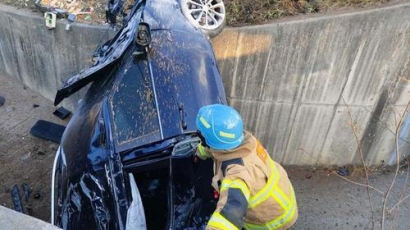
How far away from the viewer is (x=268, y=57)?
5422 millimetres

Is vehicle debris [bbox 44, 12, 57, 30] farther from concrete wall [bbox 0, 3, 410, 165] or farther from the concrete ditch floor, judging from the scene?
the concrete ditch floor

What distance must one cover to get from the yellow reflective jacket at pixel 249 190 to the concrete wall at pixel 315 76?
2782 mm

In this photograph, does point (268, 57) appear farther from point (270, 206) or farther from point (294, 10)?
point (270, 206)

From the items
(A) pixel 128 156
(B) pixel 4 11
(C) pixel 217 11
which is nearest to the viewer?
(A) pixel 128 156

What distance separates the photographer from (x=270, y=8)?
229 inches

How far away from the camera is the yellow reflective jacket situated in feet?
7.78

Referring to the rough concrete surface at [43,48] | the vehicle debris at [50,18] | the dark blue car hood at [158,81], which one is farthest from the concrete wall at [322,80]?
the vehicle debris at [50,18]

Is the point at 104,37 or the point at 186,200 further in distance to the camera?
the point at 104,37

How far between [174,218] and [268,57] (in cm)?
330

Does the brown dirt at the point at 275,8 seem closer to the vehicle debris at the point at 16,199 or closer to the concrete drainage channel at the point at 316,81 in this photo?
the concrete drainage channel at the point at 316,81

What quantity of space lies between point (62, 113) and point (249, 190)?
5228 mm

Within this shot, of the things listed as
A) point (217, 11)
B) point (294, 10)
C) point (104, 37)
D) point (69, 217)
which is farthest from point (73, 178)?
point (294, 10)

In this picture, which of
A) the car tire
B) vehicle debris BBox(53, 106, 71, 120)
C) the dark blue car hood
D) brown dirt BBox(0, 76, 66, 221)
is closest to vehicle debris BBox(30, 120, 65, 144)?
brown dirt BBox(0, 76, 66, 221)

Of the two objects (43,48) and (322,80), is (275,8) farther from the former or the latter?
(43,48)
